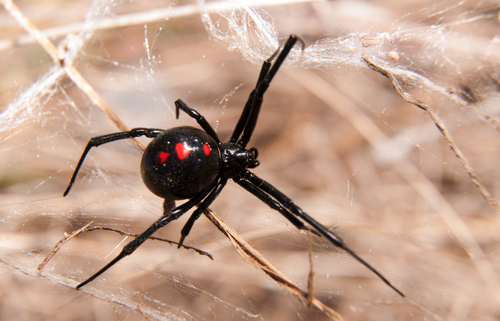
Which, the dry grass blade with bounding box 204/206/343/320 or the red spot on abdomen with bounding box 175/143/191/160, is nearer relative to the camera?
the dry grass blade with bounding box 204/206/343/320

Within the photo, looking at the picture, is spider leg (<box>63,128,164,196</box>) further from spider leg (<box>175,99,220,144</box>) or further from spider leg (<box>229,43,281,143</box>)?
spider leg (<box>229,43,281,143</box>)

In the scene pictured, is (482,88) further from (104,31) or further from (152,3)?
(104,31)

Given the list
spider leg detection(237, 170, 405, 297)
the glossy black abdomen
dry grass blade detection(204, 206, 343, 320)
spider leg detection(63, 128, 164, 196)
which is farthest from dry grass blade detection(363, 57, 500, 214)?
spider leg detection(63, 128, 164, 196)


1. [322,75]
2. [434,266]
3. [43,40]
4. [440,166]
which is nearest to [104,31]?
[43,40]

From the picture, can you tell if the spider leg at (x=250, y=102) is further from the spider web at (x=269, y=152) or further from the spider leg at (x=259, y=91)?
the spider web at (x=269, y=152)

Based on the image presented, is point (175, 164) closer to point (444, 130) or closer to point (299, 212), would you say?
point (299, 212)

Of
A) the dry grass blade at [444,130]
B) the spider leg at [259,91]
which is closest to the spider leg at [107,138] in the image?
the spider leg at [259,91]

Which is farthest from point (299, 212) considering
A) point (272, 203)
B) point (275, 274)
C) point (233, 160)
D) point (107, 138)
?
point (107, 138)
